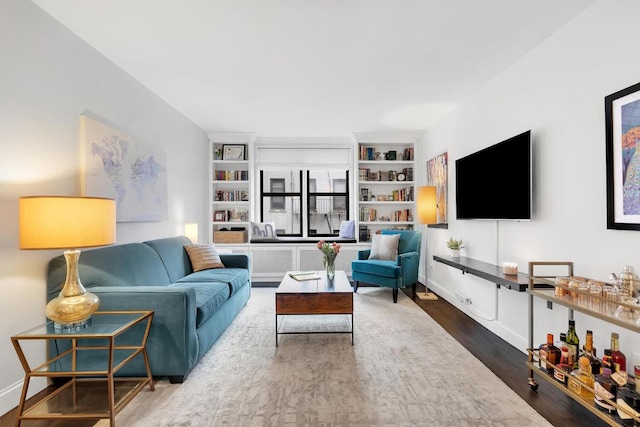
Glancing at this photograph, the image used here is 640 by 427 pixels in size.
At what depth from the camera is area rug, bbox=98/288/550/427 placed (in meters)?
1.82

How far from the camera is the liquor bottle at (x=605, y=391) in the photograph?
5.08ft

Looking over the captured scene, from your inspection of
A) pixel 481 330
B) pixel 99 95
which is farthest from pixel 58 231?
pixel 481 330

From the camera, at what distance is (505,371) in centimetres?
235

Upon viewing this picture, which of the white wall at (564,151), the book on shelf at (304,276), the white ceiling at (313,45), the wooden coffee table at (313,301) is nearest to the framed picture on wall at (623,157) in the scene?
the white wall at (564,151)

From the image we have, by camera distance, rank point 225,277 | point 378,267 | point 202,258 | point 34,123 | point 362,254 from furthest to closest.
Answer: point 362,254 < point 378,267 < point 202,258 < point 225,277 < point 34,123

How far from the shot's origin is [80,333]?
5.78ft

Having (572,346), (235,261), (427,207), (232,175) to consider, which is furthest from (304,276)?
(232,175)

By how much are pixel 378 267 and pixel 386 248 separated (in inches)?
19.1

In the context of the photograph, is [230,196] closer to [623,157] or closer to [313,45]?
[313,45]

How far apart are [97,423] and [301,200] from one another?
4.54 m

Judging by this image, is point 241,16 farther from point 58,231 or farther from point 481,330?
point 481,330

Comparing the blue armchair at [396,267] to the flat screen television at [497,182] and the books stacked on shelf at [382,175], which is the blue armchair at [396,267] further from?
the books stacked on shelf at [382,175]

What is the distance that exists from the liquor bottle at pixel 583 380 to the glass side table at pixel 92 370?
8.16 ft

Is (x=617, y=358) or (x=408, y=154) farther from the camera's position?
(x=408, y=154)
